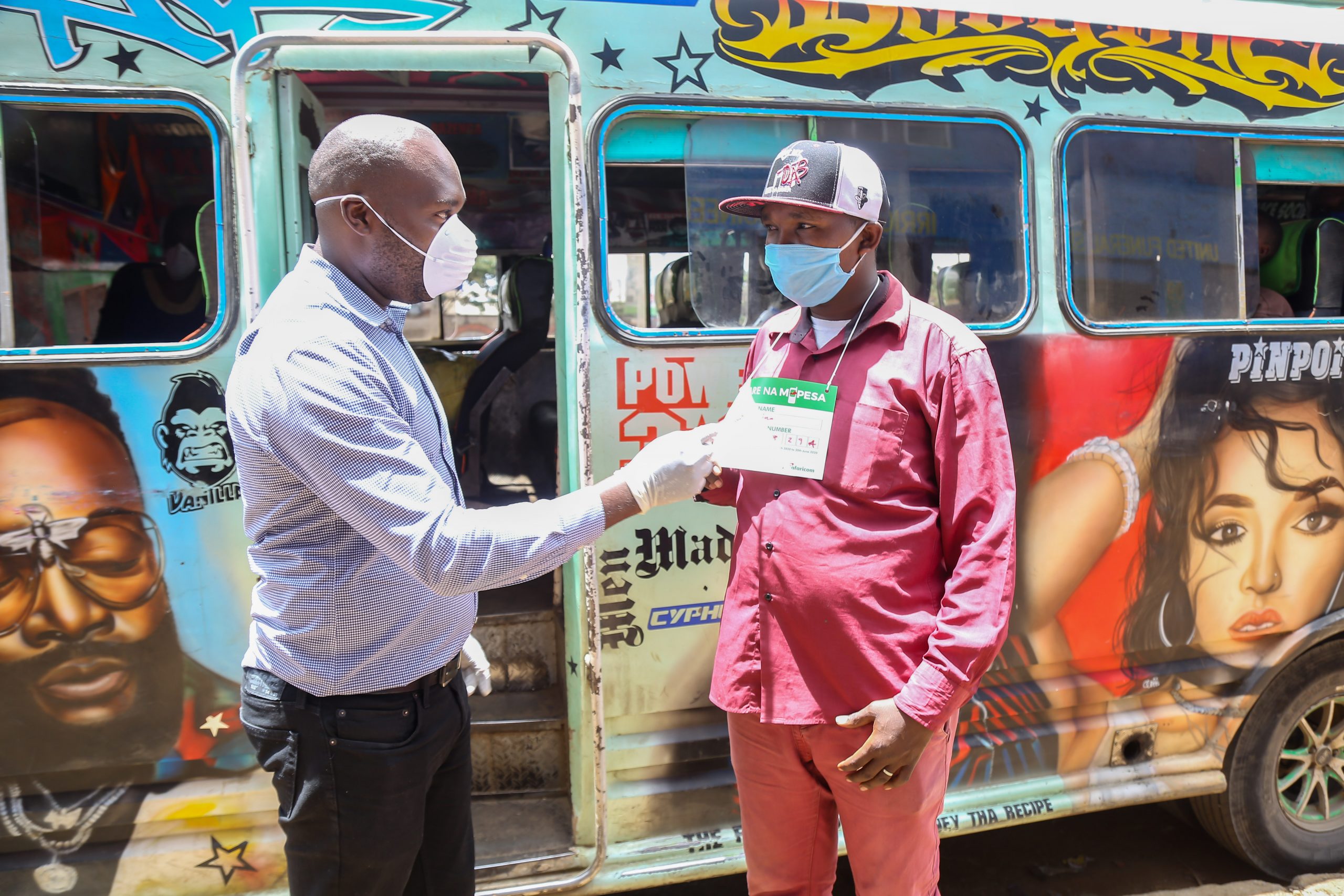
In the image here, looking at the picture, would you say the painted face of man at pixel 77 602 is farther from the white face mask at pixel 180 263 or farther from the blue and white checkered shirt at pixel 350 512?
the white face mask at pixel 180 263

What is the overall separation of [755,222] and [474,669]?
1472 mm

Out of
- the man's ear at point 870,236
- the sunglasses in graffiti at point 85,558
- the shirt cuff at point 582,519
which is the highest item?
the man's ear at point 870,236

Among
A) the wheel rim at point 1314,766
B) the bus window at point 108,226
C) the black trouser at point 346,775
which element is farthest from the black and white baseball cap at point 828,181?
the wheel rim at point 1314,766

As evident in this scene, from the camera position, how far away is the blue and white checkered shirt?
1467 millimetres

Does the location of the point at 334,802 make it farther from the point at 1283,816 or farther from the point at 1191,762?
the point at 1283,816

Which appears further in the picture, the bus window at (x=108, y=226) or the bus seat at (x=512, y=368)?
the bus seat at (x=512, y=368)

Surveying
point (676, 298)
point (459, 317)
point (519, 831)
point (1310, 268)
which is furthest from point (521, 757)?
point (1310, 268)

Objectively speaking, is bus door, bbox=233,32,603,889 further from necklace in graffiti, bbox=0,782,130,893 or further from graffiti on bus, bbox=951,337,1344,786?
graffiti on bus, bbox=951,337,1344,786

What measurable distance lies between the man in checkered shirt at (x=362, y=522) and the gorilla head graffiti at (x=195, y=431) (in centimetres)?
82

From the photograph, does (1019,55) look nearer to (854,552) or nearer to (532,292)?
(854,552)

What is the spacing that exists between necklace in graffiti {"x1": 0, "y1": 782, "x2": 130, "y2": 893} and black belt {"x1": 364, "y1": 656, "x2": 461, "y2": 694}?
50.0 inches

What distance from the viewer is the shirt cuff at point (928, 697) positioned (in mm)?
1619

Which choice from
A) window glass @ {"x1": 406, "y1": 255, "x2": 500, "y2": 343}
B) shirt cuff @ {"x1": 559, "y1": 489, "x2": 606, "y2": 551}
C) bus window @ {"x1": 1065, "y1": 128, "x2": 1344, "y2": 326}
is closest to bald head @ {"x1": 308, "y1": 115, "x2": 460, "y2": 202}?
shirt cuff @ {"x1": 559, "y1": 489, "x2": 606, "y2": 551}

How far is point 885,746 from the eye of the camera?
1642 mm
